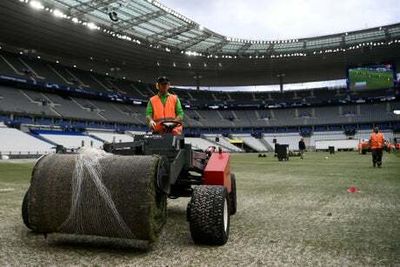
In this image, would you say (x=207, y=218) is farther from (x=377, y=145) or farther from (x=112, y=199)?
(x=377, y=145)

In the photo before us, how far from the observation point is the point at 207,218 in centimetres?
409

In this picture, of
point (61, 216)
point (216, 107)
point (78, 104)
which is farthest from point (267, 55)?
point (61, 216)

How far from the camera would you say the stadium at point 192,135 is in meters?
4.00

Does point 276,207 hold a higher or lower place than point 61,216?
lower

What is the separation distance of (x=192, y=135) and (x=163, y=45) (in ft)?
74.1

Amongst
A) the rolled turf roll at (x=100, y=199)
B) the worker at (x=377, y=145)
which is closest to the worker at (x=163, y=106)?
the rolled turf roll at (x=100, y=199)

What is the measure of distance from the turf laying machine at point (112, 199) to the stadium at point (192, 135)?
0.02 m

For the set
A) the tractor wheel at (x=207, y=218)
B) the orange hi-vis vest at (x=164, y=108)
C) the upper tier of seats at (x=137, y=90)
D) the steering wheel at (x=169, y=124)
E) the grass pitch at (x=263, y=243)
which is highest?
the upper tier of seats at (x=137, y=90)

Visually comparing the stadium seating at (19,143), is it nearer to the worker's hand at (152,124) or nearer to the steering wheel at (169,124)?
the worker's hand at (152,124)

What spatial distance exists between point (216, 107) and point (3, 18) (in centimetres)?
4740

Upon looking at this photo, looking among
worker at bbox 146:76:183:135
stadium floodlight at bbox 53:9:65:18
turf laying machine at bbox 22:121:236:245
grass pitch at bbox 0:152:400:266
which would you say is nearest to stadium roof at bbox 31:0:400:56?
stadium floodlight at bbox 53:9:65:18

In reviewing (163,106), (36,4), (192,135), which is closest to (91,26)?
(36,4)

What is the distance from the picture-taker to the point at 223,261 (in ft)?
11.8

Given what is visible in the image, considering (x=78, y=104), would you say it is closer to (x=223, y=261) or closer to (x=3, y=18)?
(x=3, y=18)
